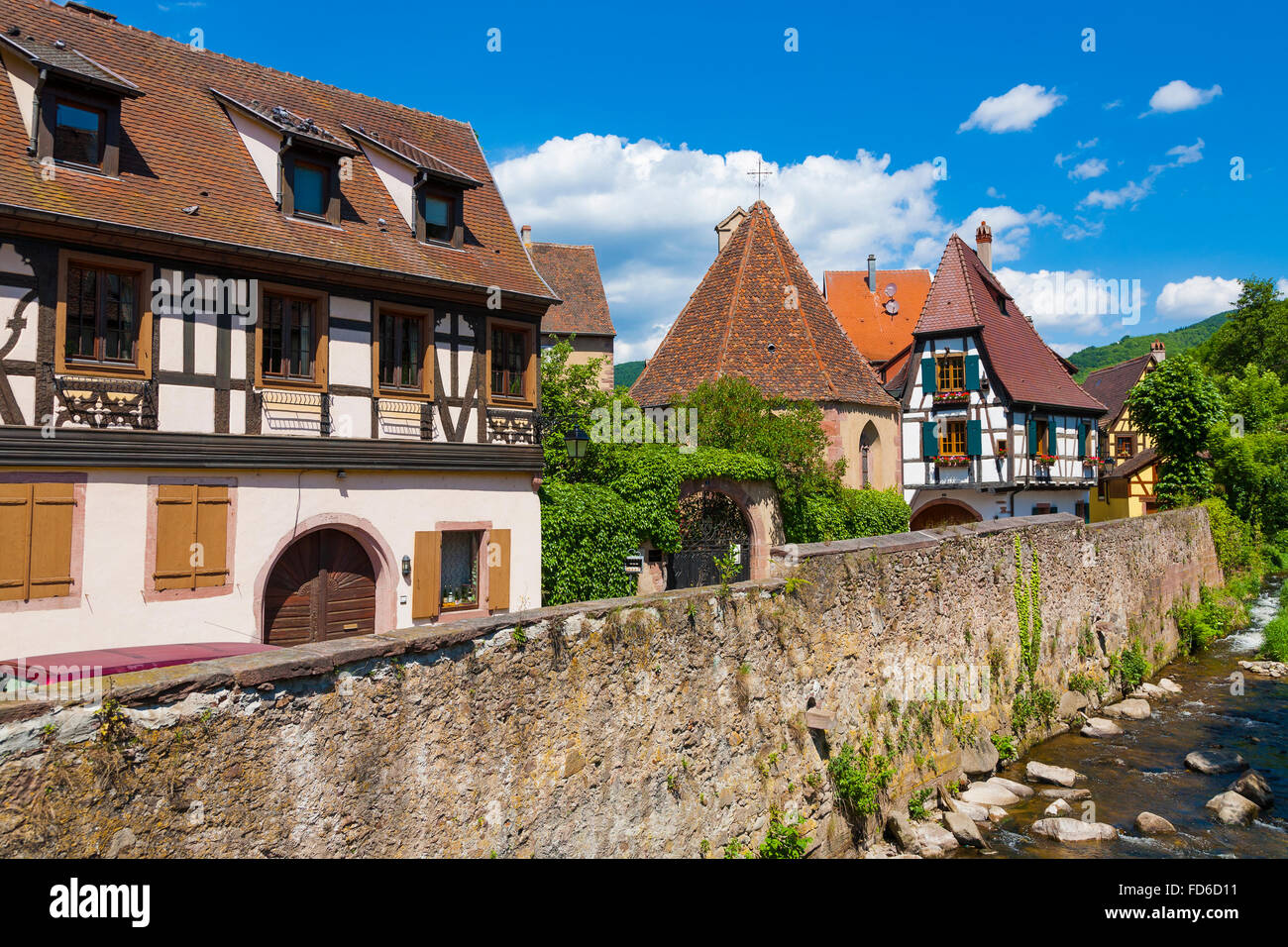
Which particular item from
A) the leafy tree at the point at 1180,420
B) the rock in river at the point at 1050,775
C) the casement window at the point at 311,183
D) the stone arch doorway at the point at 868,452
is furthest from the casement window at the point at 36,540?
the leafy tree at the point at 1180,420

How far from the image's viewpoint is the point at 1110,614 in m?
18.3

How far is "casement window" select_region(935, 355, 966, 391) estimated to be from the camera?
1156 inches

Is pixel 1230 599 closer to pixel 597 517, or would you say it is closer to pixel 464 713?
pixel 597 517

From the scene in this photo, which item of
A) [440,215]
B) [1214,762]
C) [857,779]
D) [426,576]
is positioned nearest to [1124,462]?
[1214,762]

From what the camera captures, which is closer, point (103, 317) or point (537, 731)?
point (537, 731)

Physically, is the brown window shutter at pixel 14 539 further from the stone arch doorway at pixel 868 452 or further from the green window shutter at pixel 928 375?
the green window shutter at pixel 928 375

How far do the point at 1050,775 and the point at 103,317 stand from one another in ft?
47.5

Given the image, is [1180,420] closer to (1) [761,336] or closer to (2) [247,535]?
(1) [761,336]

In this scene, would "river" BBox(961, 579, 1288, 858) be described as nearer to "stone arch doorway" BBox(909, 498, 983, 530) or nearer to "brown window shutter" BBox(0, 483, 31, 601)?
"stone arch doorway" BBox(909, 498, 983, 530)

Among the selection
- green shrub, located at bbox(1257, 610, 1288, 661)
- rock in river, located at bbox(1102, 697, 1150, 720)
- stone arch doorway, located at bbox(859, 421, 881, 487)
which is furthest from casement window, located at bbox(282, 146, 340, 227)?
green shrub, located at bbox(1257, 610, 1288, 661)

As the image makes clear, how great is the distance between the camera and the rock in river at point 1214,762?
13.5 m

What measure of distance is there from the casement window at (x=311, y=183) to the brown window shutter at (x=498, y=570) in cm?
554

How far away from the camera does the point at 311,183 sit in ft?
43.1

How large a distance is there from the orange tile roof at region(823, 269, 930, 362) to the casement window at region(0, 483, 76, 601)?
115ft
